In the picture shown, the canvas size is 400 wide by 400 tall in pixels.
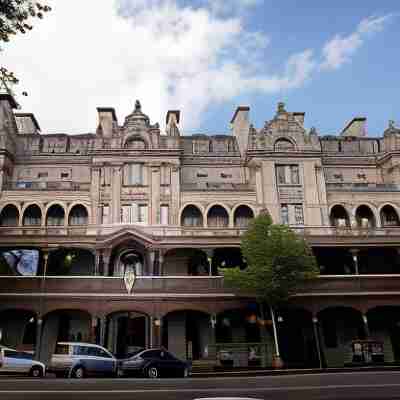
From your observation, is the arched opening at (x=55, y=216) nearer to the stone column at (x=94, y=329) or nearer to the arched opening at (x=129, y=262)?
the arched opening at (x=129, y=262)

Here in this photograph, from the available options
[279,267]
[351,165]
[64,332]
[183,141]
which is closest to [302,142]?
[351,165]

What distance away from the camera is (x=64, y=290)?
32312mm

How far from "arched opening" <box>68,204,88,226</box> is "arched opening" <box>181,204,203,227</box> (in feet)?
26.0

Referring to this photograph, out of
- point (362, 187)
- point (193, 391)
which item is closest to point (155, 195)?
point (362, 187)

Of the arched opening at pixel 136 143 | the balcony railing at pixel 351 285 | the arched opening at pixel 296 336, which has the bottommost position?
the arched opening at pixel 296 336

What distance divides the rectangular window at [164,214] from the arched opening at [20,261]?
32.1 ft

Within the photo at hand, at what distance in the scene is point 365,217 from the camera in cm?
4197

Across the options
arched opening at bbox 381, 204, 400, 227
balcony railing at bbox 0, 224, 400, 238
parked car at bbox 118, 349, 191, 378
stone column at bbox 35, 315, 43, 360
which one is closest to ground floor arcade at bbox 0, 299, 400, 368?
stone column at bbox 35, 315, 43, 360

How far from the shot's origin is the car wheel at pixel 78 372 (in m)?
22.2

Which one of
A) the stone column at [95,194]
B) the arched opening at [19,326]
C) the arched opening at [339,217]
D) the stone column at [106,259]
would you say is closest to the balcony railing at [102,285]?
the stone column at [106,259]

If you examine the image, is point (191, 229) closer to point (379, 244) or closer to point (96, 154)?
point (96, 154)

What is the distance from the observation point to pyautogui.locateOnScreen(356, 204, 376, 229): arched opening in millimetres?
41375

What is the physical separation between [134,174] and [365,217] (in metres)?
19.9

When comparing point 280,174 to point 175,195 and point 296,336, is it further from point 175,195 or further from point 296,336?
point 296,336
